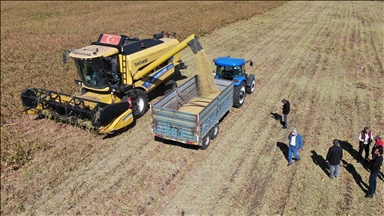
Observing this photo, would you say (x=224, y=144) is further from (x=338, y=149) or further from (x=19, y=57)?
(x=19, y=57)

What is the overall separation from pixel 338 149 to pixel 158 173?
511 cm

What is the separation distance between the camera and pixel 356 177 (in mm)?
8680

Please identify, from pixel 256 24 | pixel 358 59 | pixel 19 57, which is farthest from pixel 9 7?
pixel 358 59

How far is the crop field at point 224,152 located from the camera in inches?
315

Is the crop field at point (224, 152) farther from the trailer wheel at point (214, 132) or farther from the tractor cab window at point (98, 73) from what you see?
the tractor cab window at point (98, 73)

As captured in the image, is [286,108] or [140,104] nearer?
[286,108]

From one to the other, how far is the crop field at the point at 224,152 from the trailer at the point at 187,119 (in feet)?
1.98

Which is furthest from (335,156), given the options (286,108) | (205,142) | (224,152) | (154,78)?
(154,78)

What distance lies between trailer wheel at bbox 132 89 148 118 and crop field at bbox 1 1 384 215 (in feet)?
1.13

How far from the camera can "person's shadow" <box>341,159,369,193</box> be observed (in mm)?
8305

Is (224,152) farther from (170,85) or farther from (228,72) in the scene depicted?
(170,85)

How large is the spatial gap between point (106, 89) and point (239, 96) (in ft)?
17.5

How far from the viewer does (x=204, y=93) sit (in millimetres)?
12375

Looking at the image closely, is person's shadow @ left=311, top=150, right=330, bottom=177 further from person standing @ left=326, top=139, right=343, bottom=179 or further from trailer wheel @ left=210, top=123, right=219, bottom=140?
trailer wheel @ left=210, top=123, right=219, bottom=140
